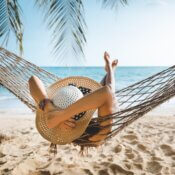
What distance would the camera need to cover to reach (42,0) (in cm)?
139

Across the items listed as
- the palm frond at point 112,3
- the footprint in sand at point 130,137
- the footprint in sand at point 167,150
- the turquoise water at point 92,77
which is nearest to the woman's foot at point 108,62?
the palm frond at point 112,3

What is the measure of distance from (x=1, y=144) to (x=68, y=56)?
1.45 metres

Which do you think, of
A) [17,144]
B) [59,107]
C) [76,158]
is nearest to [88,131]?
[59,107]

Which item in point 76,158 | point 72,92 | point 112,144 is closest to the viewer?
point 72,92

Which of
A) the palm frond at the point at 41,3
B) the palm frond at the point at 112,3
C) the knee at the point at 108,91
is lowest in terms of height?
the knee at the point at 108,91

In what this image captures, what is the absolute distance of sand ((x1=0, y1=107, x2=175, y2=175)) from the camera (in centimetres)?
165

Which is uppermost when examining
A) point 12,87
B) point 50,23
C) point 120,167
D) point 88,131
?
point 50,23

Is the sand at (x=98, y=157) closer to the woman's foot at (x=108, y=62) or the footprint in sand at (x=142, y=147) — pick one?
the footprint in sand at (x=142, y=147)

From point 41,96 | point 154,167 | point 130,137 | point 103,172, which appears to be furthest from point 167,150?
point 41,96

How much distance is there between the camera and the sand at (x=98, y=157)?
5.42ft

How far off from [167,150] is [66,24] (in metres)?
1.26

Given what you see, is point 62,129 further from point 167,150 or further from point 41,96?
point 167,150

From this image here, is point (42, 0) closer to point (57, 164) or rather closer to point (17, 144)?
point (57, 164)

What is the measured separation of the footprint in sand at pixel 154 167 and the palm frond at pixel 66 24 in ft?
2.90
